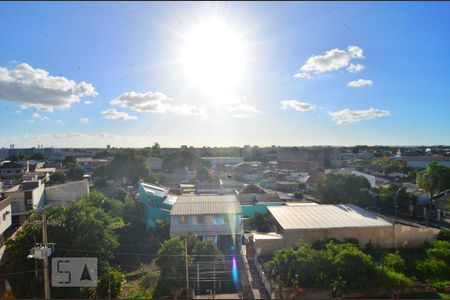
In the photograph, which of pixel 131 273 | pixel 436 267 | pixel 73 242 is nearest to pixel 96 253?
pixel 73 242

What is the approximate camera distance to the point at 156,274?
8242mm

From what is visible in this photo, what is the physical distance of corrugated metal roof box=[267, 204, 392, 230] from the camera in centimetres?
1080

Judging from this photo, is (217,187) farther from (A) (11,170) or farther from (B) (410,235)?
(A) (11,170)

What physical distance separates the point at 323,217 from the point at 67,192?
14589 millimetres

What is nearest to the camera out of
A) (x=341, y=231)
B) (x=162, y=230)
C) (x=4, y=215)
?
(x=341, y=231)

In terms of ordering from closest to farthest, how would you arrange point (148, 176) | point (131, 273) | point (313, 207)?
point (131, 273) < point (313, 207) < point (148, 176)

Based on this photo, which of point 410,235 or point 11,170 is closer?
point 410,235

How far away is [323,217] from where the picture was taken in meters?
11.6

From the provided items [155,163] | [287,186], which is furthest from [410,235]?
[155,163]

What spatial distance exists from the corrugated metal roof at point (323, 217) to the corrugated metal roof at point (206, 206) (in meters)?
1.70

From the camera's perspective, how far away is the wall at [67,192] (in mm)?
18141

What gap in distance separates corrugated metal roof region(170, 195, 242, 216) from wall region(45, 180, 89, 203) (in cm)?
863

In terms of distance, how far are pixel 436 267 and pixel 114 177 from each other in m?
23.6

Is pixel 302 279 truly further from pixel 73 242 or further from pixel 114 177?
pixel 114 177
